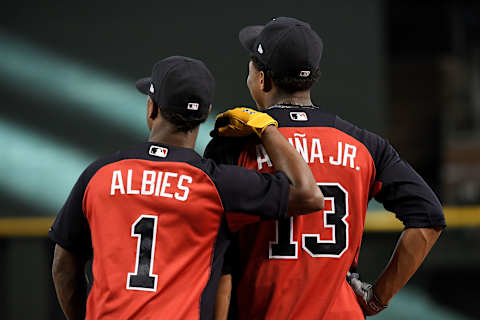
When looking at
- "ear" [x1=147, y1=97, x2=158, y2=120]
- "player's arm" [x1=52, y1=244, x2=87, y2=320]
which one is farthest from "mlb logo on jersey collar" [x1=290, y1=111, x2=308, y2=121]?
"player's arm" [x1=52, y1=244, x2=87, y2=320]

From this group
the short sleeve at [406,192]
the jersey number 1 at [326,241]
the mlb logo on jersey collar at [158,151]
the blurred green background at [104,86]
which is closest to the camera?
the mlb logo on jersey collar at [158,151]

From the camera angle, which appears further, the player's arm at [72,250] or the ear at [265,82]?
the ear at [265,82]

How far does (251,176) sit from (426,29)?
22.1 feet

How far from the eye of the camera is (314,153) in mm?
1881

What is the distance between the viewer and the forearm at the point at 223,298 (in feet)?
5.88

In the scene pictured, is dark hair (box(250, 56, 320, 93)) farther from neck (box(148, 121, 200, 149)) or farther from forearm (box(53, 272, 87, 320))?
forearm (box(53, 272, 87, 320))

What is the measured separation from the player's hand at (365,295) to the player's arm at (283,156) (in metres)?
0.35

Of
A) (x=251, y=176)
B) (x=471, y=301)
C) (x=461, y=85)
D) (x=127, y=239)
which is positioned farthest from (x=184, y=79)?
(x=461, y=85)

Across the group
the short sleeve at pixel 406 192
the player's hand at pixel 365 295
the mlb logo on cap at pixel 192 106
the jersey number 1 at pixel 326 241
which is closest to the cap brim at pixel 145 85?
the mlb logo on cap at pixel 192 106

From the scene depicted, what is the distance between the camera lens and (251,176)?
1722 mm

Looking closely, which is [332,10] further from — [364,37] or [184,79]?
[184,79]

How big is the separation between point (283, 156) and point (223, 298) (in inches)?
16.4

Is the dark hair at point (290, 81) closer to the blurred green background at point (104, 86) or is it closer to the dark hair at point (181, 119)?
the dark hair at point (181, 119)

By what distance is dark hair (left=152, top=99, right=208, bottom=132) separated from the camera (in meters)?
1.76
